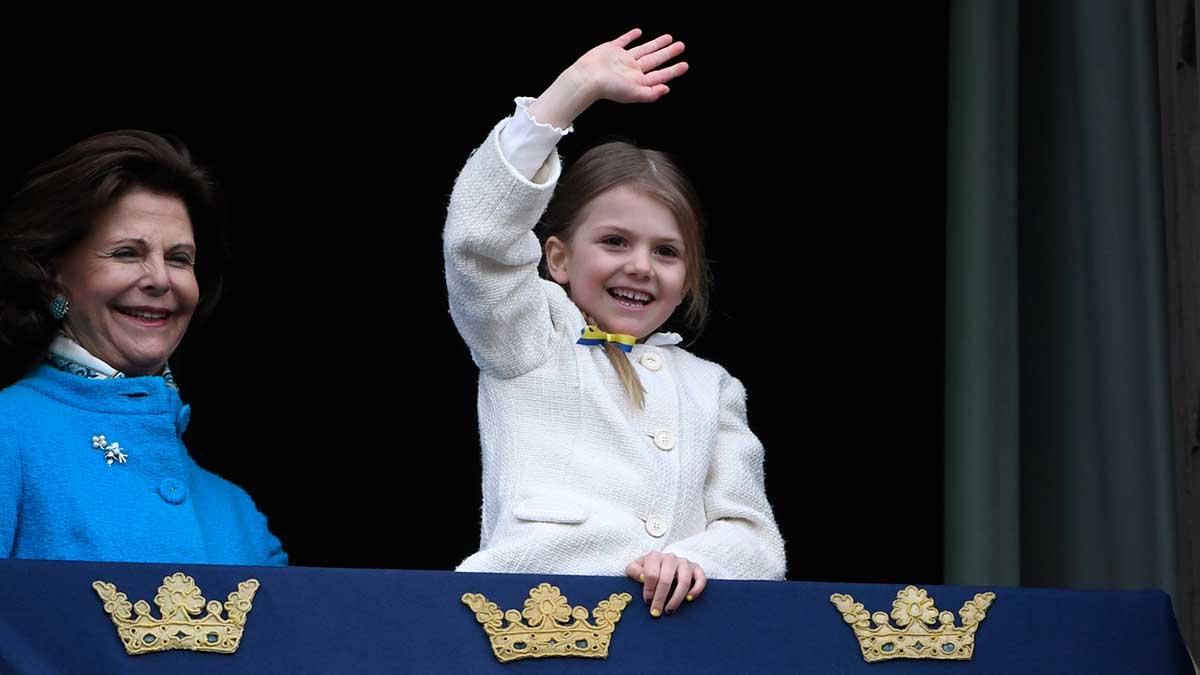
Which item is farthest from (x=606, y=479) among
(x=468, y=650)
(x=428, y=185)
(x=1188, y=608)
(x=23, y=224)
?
(x=428, y=185)

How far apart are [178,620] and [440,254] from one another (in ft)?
6.37

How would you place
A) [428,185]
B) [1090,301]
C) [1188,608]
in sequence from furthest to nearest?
1. [428,185]
2. [1090,301]
3. [1188,608]

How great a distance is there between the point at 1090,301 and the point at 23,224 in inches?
81.9

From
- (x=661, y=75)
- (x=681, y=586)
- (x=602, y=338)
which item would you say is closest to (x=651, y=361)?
(x=602, y=338)

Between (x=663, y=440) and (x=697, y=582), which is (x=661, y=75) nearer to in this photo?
(x=663, y=440)

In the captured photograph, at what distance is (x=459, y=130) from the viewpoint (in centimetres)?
411

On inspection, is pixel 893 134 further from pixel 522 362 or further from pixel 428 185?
pixel 522 362

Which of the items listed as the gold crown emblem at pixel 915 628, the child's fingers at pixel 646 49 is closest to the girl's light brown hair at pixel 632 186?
the child's fingers at pixel 646 49

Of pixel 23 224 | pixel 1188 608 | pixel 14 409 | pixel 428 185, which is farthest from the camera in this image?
pixel 428 185

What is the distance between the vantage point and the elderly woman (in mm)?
2615

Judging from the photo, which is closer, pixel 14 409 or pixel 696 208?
pixel 14 409

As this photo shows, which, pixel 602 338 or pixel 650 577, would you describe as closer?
pixel 650 577

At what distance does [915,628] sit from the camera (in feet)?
8.00

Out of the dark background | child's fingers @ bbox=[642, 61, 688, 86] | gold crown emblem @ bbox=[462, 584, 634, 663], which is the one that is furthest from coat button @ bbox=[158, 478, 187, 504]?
the dark background
